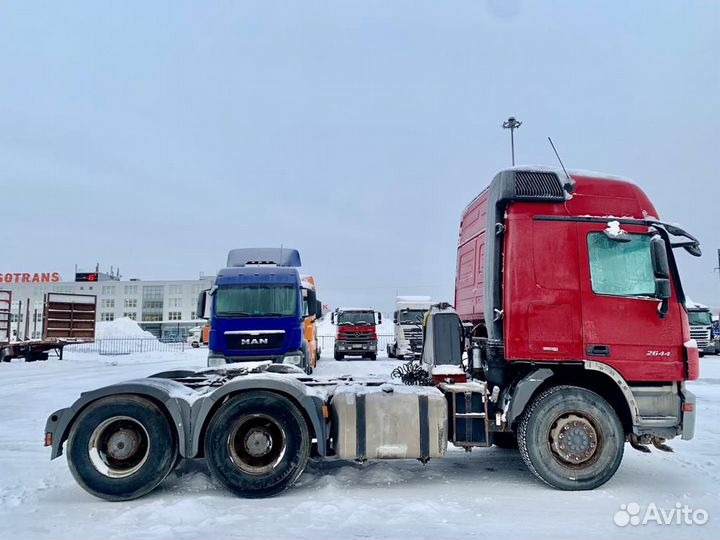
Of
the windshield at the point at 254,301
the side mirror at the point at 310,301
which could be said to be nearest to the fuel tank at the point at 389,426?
the windshield at the point at 254,301

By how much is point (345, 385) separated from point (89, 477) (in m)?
2.89

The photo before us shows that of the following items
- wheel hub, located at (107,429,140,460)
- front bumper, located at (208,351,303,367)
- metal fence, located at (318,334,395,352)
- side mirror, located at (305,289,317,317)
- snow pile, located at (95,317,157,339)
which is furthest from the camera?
snow pile, located at (95,317,157,339)

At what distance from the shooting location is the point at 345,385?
621 cm

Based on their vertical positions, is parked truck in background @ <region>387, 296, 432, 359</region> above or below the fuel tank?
above

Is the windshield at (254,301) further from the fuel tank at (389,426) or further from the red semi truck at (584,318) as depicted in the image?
the red semi truck at (584,318)

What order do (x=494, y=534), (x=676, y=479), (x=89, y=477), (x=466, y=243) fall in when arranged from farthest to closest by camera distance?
(x=466, y=243), (x=676, y=479), (x=89, y=477), (x=494, y=534)

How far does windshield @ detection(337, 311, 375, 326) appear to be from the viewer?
85.4 ft

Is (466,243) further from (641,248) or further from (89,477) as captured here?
(89,477)

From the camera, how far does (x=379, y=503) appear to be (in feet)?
16.4

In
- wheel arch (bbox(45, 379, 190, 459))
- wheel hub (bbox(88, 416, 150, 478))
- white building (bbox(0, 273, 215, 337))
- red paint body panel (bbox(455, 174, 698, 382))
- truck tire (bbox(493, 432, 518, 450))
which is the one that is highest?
white building (bbox(0, 273, 215, 337))

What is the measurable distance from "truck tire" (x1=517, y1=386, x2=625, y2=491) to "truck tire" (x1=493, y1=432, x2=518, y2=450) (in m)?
1.76

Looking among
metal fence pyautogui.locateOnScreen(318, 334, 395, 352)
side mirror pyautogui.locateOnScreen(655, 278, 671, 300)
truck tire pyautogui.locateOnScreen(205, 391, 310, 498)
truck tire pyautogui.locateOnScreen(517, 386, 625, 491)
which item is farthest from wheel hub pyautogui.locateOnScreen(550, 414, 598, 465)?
metal fence pyautogui.locateOnScreen(318, 334, 395, 352)

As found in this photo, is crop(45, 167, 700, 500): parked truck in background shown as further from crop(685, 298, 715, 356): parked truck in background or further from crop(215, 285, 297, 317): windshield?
crop(685, 298, 715, 356): parked truck in background

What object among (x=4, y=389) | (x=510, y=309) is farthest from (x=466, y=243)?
(x=4, y=389)
